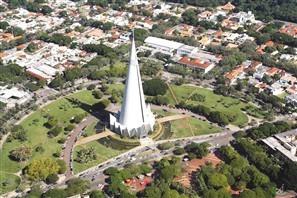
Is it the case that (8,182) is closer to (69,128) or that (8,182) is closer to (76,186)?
(76,186)

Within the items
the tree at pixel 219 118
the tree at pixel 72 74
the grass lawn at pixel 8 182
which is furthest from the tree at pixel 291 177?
the tree at pixel 72 74

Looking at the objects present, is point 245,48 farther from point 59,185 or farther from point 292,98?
point 59,185

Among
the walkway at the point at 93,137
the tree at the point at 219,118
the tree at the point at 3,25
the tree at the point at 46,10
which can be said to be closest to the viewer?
the walkway at the point at 93,137

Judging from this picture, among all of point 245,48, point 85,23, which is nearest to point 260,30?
point 245,48

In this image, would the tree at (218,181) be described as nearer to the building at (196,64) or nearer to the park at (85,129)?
the park at (85,129)

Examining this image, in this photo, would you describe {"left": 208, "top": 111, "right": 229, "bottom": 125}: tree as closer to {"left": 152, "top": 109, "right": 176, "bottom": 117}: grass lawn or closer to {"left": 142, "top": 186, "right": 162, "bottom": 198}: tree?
{"left": 152, "top": 109, "right": 176, "bottom": 117}: grass lawn
